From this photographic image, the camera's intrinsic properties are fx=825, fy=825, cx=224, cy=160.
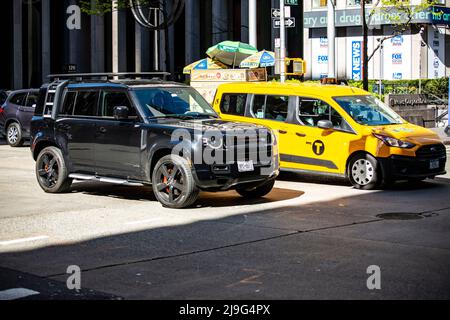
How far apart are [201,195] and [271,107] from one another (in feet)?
10.1

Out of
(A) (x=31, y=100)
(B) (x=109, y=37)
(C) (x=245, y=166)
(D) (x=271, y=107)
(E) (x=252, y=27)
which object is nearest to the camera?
(C) (x=245, y=166)

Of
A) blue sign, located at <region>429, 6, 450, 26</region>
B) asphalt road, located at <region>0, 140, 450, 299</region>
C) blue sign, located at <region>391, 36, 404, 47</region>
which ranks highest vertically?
blue sign, located at <region>429, 6, 450, 26</region>

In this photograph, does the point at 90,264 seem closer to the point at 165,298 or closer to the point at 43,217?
the point at 165,298

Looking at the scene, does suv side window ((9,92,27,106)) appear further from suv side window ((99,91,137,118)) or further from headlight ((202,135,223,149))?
headlight ((202,135,223,149))

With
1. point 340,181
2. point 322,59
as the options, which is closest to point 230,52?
point 322,59

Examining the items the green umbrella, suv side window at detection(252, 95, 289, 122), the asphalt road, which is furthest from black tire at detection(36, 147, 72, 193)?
the green umbrella

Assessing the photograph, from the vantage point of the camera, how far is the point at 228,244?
9.50m

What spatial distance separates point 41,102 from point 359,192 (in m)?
5.82

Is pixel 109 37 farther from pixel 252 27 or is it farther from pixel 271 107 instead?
pixel 271 107

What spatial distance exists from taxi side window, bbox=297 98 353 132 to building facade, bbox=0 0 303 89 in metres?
31.8

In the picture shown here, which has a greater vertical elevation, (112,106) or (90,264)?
(112,106)

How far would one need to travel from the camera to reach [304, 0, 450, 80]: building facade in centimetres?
4241

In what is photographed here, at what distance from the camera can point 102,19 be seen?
50.9 meters

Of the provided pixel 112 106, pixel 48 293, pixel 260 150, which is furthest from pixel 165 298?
pixel 112 106
